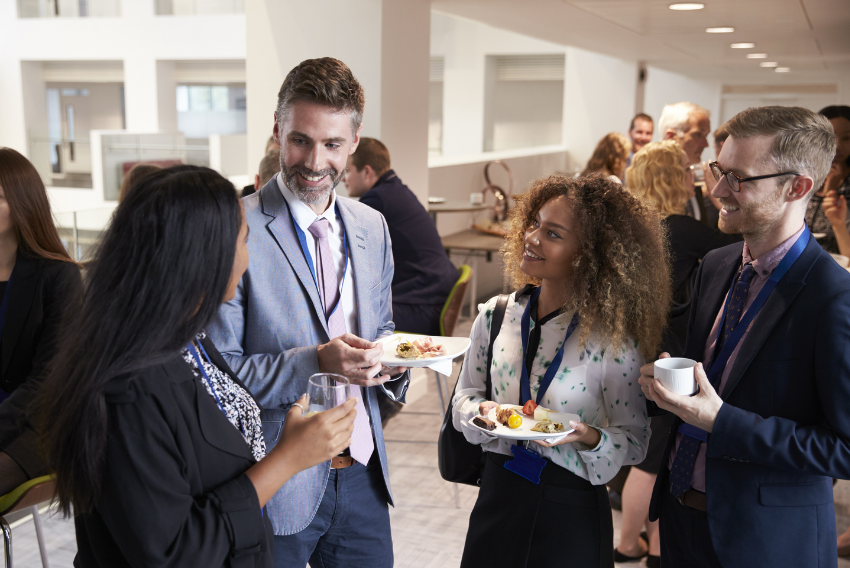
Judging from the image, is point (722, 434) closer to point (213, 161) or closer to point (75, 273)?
point (75, 273)

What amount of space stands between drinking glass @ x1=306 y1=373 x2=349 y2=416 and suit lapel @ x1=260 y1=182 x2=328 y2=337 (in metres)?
0.47

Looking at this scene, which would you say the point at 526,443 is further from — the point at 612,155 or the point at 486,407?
the point at 612,155

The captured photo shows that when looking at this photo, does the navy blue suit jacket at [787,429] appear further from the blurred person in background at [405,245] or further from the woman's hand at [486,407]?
the blurred person in background at [405,245]

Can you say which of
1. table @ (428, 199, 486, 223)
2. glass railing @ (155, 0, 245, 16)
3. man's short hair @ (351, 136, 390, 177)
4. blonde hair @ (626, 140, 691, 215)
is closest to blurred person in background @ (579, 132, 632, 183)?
table @ (428, 199, 486, 223)

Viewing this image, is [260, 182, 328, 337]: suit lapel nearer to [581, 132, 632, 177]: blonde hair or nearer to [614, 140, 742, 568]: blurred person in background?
[614, 140, 742, 568]: blurred person in background

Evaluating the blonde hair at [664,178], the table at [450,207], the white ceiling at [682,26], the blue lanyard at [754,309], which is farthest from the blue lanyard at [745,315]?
the table at [450,207]

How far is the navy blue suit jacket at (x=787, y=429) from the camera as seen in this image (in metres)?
1.41

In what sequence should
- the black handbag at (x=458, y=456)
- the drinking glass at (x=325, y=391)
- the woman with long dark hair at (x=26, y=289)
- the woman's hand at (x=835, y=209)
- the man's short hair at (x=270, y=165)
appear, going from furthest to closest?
the man's short hair at (x=270, y=165) < the woman's hand at (x=835, y=209) < the woman with long dark hair at (x=26, y=289) < the black handbag at (x=458, y=456) < the drinking glass at (x=325, y=391)

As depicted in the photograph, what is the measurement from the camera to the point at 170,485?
3.54 feet

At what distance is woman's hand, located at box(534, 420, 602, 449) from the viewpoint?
1.63 metres

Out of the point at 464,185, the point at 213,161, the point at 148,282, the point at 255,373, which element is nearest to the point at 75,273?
the point at 255,373

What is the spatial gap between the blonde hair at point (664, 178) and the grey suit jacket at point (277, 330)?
1922 millimetres

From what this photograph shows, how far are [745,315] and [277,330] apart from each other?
107 centimetres

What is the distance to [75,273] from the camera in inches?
89.7
